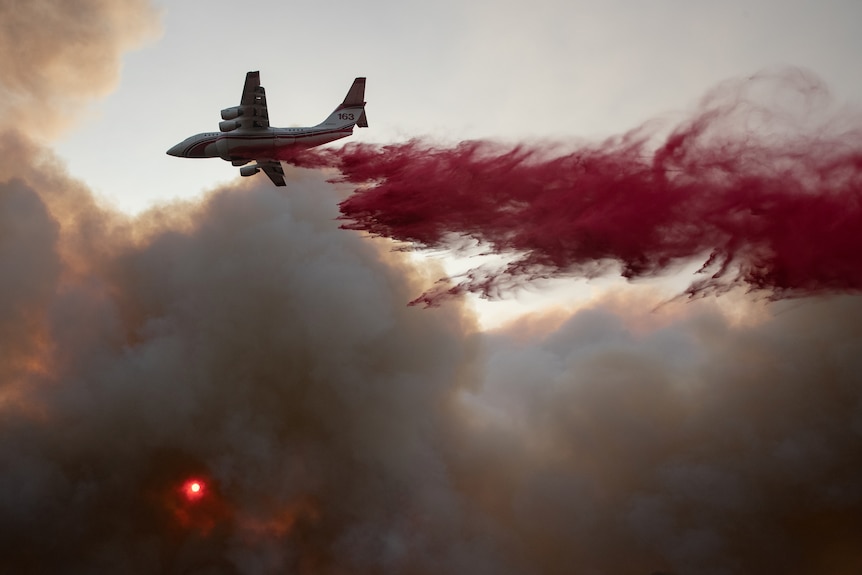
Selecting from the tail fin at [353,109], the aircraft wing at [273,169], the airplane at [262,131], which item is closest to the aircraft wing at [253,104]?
the airplane at [262,131]

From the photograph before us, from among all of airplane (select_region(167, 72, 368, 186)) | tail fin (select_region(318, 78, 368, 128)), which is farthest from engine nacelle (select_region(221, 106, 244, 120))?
tail fin (select_region(318, 78, 368, 128))

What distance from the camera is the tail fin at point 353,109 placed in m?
38.9

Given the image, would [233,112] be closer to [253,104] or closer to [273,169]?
[253,104]

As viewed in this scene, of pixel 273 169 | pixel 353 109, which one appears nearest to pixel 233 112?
pixel 273 169

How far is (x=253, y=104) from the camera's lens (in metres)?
38.1

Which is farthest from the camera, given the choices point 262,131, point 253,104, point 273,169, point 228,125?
point 273,169

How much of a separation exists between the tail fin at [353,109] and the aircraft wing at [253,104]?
3720 millimetres

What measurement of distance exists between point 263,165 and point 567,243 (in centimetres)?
2221

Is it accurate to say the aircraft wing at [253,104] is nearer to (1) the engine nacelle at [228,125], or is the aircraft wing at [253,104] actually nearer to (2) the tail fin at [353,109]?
(1) the engine nacelle at [228,125]

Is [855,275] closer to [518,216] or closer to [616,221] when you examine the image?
[616,221]

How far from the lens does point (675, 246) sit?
29.1 meters

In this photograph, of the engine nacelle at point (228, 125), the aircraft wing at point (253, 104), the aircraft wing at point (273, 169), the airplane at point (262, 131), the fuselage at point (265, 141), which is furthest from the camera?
the aircraft wing at point (273, 169)

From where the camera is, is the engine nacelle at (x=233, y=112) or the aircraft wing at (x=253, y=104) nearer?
the aircraft wing at (x=253, y=104)

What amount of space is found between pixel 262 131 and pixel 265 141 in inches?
26.5
